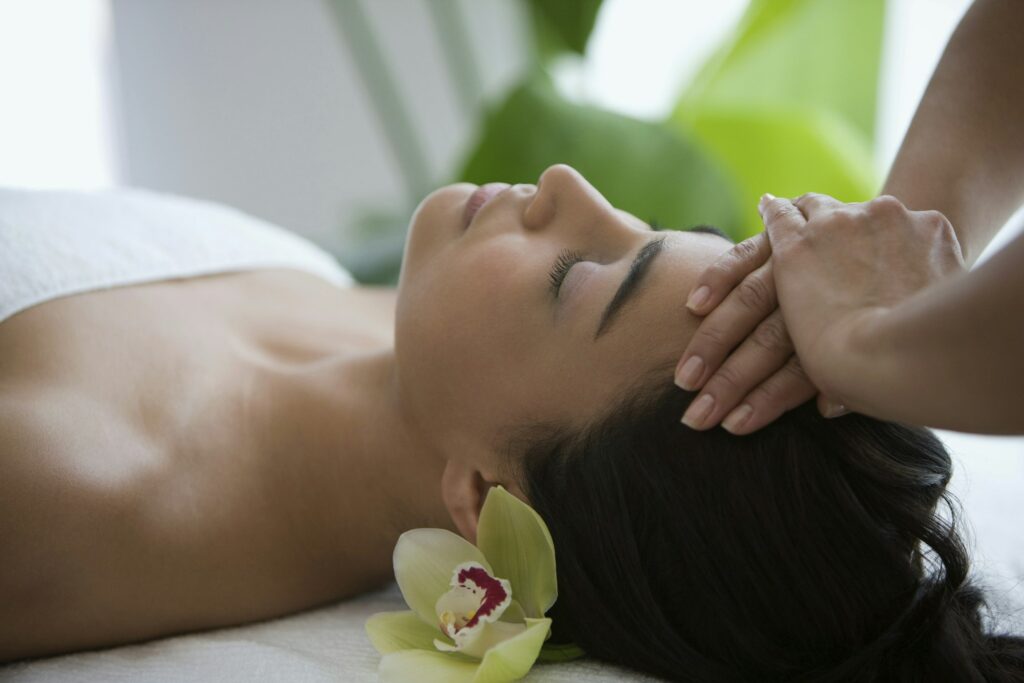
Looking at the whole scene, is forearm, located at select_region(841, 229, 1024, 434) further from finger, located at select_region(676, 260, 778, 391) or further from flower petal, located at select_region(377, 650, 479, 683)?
flower petal, located at select_region(377, 650, 479, 683)

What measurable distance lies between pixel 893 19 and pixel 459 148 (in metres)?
1.37

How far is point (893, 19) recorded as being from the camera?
2781 mm

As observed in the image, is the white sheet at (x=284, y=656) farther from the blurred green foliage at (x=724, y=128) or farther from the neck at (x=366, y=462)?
the blurred green foliage at (x=724, y=128)

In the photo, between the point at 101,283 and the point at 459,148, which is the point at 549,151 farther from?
the point at 459,148

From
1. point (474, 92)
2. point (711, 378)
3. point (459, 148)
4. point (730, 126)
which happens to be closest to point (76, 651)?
point (711, 378)

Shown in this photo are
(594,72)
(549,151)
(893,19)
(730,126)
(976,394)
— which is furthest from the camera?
(594,72)

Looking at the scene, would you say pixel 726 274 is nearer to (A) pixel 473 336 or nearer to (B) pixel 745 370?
(B) pixel 745 370

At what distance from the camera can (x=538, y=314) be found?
95 centimetres

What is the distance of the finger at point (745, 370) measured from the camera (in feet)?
2.58

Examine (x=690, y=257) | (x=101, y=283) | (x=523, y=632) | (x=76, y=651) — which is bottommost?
(x=76, y=651)

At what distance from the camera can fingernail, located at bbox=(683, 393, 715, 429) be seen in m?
0.80

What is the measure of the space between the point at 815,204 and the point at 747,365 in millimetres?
167

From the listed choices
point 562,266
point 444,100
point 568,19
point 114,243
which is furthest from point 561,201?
point 444,100

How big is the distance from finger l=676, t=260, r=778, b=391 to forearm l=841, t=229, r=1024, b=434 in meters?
0.13
